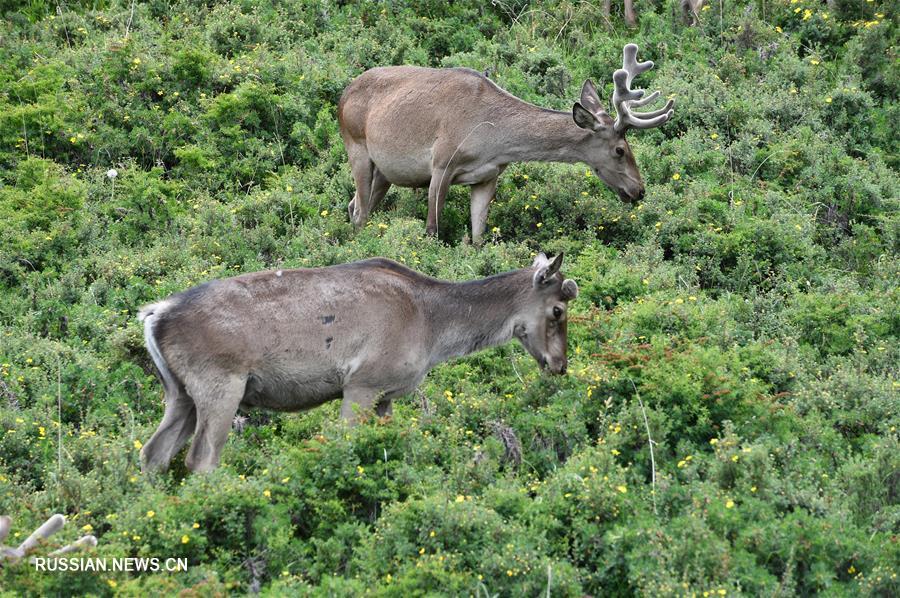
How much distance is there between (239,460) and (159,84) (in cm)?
841

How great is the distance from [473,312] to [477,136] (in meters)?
3.79

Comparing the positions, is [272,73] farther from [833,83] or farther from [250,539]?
[250,539]

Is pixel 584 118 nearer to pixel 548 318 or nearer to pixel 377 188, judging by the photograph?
pixel 377 188

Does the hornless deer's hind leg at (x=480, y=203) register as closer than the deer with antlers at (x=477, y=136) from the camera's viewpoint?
No

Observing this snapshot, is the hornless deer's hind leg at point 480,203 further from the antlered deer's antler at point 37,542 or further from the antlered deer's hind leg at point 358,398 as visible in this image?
the antlered deer's antler at point 37,542

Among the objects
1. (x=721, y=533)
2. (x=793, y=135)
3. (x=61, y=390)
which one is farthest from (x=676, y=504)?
(x=793, y=135)

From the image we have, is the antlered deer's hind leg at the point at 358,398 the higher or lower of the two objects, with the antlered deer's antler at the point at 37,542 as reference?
lower

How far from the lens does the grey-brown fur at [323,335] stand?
9188mm

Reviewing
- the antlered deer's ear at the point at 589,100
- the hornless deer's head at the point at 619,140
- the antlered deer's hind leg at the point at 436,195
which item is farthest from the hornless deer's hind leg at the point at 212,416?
the antlered deer's ear at the point at 589,100

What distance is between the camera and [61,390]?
10539mm

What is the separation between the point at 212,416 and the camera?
30.1 feet

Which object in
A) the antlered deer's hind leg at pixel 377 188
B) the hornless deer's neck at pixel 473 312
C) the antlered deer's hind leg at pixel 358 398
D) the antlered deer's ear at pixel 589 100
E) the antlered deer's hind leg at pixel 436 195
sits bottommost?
the antlered deer's hind leg at pixel 377 188

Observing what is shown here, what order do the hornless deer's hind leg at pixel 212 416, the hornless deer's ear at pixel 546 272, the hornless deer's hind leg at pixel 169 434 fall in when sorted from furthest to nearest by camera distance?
the hornless deer's ear at pixel 546 272
the hornless deer's hind leg at pixel 169 434
the hornless deer's hind leg at pixel 212 416
